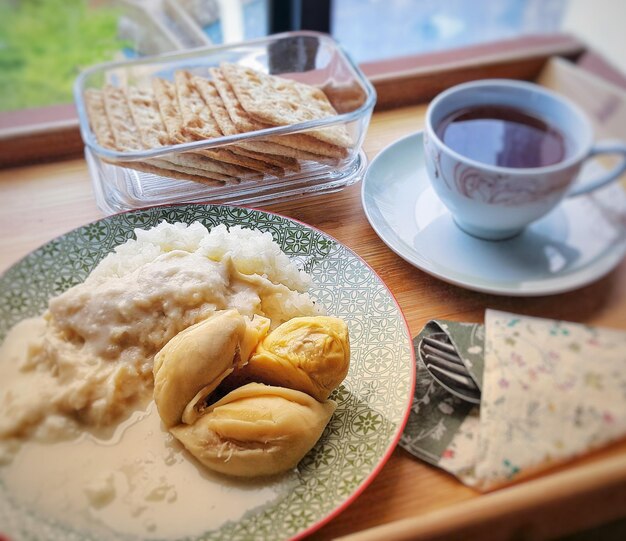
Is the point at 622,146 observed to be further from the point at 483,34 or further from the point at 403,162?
the point at 483,34

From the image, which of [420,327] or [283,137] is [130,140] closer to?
[283,137]

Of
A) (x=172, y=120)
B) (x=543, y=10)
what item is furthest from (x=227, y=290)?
(x=543, y=10)

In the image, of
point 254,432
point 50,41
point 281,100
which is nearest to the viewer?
point 254,432

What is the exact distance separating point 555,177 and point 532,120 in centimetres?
7

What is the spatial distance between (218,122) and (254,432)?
0.28m

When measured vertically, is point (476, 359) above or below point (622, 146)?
below

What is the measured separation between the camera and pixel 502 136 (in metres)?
0.46

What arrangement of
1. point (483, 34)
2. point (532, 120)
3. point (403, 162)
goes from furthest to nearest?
point (483, 34) → point (403, 162) → point (532, 120)

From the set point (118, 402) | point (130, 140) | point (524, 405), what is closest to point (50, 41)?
point (130, 140)

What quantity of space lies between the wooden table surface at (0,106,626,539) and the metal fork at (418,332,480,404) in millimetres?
27

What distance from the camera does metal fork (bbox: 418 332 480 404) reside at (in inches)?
15.3

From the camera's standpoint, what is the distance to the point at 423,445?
Result: 38 centimetres

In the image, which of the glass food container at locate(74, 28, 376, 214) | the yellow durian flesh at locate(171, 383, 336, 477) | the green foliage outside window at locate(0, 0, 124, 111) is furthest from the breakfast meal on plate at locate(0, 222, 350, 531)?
the green foliage outside window at locate(0, 0, 124, 111)

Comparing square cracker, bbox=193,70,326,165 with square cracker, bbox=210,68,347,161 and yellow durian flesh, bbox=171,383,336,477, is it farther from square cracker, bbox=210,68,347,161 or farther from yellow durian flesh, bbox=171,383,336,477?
yellow durian flesh, bbox=171,383,336,477
